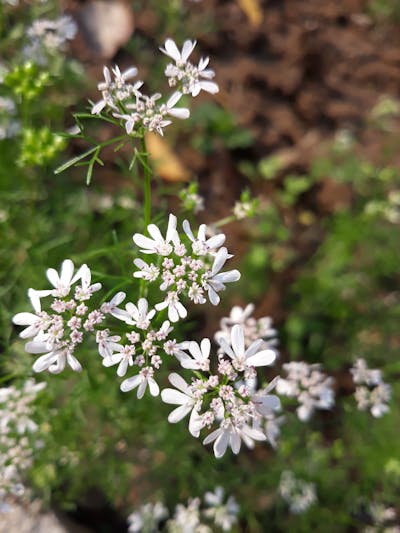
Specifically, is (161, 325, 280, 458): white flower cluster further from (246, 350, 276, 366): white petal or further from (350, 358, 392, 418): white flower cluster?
(350, 358, 392, 418): white flower cluster

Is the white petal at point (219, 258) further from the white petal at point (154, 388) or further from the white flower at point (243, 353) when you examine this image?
the white petal at point (154, 388)

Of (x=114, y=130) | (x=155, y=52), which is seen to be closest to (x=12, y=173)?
(x=114, y=130)

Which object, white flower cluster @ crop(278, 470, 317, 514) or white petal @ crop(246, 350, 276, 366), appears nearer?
white petal @ crop(246, 350, 276, 366)

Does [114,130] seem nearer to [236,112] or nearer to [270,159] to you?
[236,112]

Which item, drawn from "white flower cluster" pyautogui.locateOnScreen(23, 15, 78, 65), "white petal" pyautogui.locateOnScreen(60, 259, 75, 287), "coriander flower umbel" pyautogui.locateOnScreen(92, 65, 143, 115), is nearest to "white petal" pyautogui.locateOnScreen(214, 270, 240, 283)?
"white petal" pyautogui.locateOnScreen(60, 259, 75, 287)

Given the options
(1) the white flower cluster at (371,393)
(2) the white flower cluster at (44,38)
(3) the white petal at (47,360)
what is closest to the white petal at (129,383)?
(3) the white petal at (47,360)

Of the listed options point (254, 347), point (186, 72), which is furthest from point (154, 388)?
point (186, 72)
